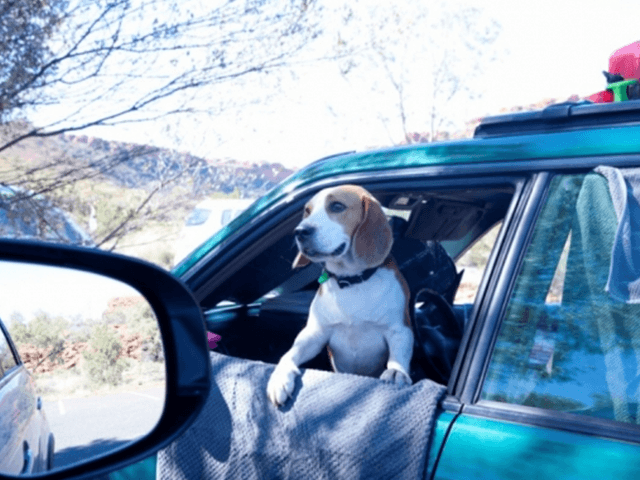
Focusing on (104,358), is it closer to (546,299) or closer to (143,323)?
(143,323)

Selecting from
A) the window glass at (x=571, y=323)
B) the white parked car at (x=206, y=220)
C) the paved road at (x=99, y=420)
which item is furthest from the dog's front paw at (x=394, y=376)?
the white parked car at (x=206, y=220)

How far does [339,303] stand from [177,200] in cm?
569

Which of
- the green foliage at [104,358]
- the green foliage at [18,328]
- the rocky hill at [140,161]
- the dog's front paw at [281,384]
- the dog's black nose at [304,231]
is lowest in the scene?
the dog's front paw at [281,384]

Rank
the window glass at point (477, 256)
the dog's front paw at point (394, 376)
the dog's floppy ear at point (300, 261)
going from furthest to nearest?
the window glass at point (477, 256) → the dog's floppy ear at point (300, 261) → the dog's front paw at point (394, 376)

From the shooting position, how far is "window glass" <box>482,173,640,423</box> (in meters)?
1.22

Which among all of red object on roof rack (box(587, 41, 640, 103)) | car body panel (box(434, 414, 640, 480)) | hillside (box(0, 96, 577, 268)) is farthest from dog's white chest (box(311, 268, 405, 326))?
hillside (box(0, 96, 577, 268))

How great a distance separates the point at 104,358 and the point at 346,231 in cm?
111

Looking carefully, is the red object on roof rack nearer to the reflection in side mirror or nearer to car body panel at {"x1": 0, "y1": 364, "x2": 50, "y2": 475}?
the reflection in side mirror

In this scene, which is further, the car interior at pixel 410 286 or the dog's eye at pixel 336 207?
the car interior at pixel 410 286

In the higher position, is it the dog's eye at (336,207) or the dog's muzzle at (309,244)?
the dog's eye at (336,207)

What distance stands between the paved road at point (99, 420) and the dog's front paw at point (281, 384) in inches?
13.5

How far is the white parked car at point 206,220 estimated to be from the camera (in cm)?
1213

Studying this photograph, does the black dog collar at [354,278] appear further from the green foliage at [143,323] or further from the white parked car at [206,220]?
the white parked car at [206,220]

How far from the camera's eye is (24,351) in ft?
3.71
